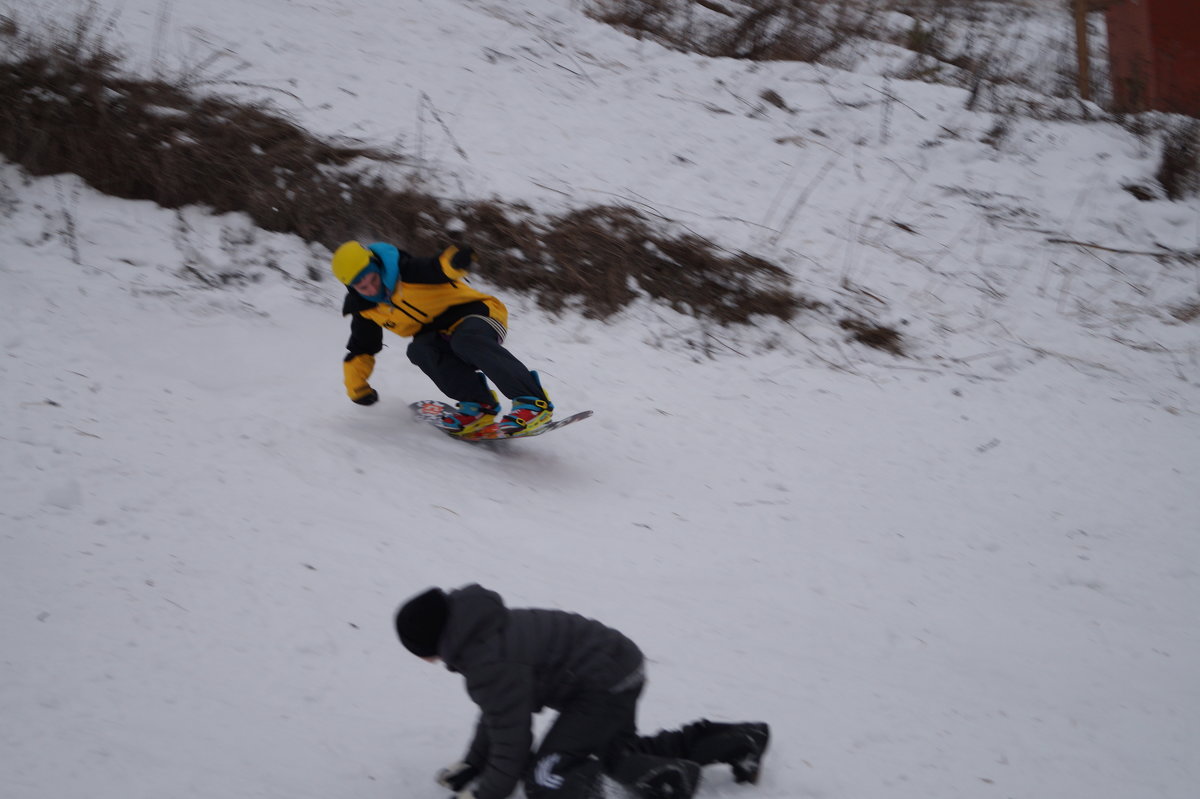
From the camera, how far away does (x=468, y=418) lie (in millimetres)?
5352

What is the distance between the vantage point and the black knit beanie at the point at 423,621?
2418 mm

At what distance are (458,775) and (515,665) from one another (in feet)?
1.73

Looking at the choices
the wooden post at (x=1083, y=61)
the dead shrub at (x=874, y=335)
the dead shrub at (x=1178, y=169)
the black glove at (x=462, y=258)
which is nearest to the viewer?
the black glove at (x=462, y=258)

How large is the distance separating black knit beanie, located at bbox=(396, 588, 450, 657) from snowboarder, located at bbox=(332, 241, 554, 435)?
106 inches

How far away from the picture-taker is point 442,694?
10.9 ft

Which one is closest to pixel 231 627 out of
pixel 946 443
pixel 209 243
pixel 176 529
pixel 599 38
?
pixel 176 529

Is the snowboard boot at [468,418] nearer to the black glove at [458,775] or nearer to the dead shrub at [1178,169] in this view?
the black glove at [458,775]

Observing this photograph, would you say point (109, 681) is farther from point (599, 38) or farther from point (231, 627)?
point (599, 38)

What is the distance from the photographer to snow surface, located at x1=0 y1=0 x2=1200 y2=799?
3.20 meters

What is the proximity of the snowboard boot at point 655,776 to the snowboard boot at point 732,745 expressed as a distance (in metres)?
0.18

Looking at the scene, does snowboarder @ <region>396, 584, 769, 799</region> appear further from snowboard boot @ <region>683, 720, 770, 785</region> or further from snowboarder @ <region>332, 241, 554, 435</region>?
snowboarder @ <region>332, 241, 554, 435</region>

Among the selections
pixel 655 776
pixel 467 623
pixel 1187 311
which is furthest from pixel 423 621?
pixel 1187 311

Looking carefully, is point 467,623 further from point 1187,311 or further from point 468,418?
point 1187,311

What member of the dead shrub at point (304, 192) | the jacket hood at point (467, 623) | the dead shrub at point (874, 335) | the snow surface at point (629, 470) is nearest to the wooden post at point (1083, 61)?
the snow surface at point (629, 470)
